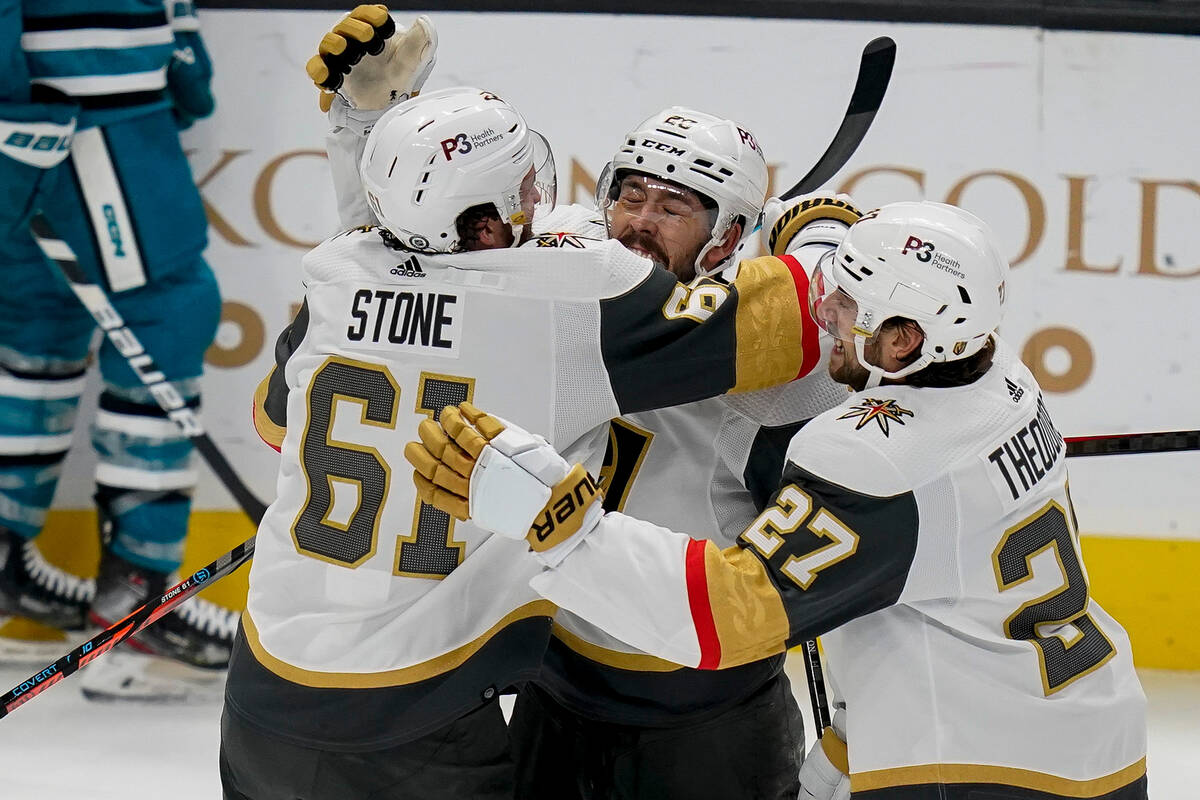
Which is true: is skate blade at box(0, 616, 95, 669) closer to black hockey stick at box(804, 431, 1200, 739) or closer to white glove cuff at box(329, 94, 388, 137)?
white glove cuff at box(329, 94, 388, 137)

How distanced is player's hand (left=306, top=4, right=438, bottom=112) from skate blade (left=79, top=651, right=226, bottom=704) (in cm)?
184

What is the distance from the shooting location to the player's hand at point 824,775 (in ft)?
5.74

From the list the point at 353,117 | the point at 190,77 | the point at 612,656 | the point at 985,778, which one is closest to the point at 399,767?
the point at 612,656

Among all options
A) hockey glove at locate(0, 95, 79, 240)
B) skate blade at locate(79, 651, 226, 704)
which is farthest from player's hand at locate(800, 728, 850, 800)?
hockey glove at locate(0, 95, 79, 240)

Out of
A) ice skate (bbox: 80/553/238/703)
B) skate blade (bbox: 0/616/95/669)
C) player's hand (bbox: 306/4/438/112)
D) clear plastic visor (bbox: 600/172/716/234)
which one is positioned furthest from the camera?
skate blade (bbox: 0/616/95/669)

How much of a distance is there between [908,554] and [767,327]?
13.7 inches

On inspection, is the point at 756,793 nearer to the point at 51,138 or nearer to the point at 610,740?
the point at 610,740

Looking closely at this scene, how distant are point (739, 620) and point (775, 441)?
1.48 ft

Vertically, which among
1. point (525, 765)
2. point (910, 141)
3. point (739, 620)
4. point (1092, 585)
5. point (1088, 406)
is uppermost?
point (739, 620)

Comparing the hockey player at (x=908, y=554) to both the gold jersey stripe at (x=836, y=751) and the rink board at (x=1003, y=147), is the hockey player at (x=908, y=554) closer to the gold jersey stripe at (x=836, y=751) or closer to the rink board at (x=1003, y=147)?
the gold jersey stripe at (x=836, y=751)

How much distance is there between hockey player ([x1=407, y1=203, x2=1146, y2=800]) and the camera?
57.5 inches

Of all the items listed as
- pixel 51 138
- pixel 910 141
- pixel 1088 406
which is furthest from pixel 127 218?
pixel 1088 406

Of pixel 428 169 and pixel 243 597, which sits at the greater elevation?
pixel 428 169

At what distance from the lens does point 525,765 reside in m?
2.06
